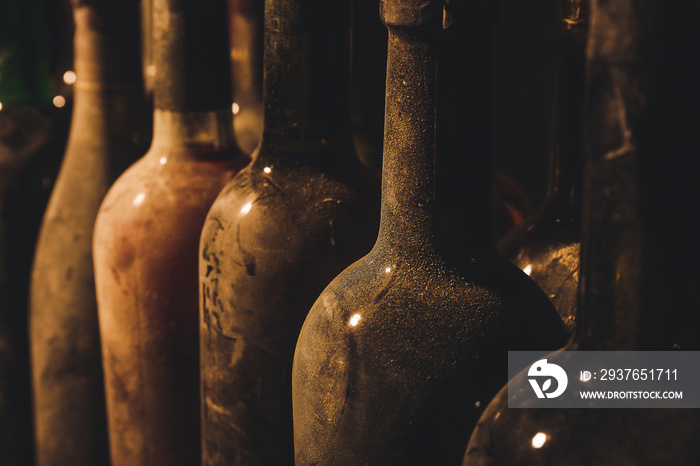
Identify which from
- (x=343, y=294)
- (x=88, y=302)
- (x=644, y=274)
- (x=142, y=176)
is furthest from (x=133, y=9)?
(x=644, y=274)

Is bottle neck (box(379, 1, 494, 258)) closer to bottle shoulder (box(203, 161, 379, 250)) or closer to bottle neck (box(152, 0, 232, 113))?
bottle shoulder (box(203, 161, 379, 250))

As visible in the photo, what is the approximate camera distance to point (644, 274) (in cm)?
30

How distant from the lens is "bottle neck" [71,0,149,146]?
0.67 metres

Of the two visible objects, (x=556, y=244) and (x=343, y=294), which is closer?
(x=343, y=294)

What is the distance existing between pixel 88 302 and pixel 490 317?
461mm

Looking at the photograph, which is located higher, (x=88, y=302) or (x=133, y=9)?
(x=133, y=9)

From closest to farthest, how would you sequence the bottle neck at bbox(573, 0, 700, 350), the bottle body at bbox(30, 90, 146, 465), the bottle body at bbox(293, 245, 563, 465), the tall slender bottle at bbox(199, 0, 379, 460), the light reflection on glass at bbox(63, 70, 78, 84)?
the bottle neck at bbox(573, 0, 700, 350)
the bottle body at bbox(293, 245, 563, 465)
the tall slender bottle at bbox(199, 0, 379, 460)
the bottle body at bbox(30, 90, 146, 465)
the light reflection on glass at bbox(63, 70, 78, 84)

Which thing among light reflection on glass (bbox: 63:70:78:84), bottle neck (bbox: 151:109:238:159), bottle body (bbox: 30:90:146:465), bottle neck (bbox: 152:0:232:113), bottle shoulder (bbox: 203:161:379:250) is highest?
bottle neck (bbox: 152:0:232:113)

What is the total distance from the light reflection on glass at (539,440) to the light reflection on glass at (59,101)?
0.64 m

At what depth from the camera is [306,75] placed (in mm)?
486

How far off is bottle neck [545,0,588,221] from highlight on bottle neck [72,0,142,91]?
37 cm

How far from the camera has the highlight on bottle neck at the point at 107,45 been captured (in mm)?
671

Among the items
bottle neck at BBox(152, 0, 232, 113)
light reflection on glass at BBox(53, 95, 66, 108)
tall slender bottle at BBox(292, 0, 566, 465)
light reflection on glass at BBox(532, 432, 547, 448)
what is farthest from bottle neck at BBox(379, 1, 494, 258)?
light reflection on glass at BBox(53, 95, 66, 108)

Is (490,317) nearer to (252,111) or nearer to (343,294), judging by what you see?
(343,294)
